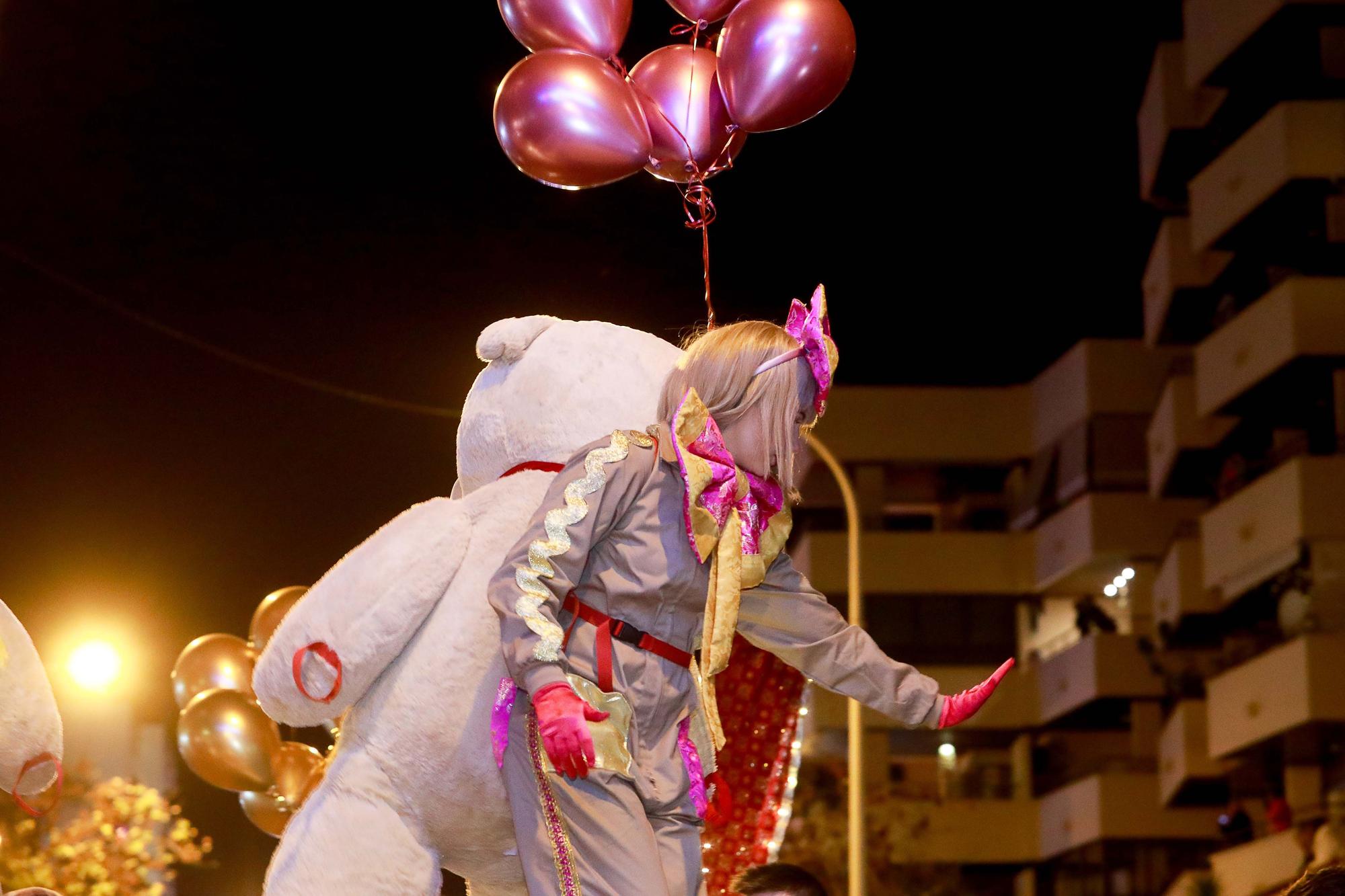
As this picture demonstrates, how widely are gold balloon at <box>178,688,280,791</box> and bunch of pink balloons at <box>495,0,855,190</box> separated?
2.34 m

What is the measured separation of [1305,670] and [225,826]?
11911 mm

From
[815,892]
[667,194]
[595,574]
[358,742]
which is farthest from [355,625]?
[667,194]

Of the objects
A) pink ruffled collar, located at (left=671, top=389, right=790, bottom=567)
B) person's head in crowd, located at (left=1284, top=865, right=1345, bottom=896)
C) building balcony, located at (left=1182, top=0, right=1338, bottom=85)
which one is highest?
building balcony, located at (left=1182, top=0, right=1338, bottom=85)

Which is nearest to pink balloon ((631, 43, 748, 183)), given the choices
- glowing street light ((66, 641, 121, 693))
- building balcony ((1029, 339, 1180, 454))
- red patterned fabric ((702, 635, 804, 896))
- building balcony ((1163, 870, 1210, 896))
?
red patterned fabric ((702, 635, 804, 896))

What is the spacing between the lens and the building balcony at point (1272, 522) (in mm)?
21047

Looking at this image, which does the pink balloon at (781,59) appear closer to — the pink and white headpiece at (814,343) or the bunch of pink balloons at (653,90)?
the bunch of pink balloons at (653,90)

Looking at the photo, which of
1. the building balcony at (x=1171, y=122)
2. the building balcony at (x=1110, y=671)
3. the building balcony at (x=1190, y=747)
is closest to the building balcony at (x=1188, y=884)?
the building balcony at (x=1190, y=747)

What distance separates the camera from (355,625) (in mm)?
3885

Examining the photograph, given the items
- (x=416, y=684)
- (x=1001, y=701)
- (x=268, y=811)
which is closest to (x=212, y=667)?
(x=268, y=811)

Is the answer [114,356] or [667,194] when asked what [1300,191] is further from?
[114,356]

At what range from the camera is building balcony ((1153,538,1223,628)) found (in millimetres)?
26188

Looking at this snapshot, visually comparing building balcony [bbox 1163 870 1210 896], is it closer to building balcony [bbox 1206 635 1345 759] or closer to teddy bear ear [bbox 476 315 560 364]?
building balcony [bbox 1206 635 1345 759]

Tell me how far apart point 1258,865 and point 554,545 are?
65.9 ft

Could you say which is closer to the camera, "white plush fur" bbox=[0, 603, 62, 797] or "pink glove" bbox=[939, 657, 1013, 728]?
"pink glove" bbox=[939, 657, 1013, 728]
